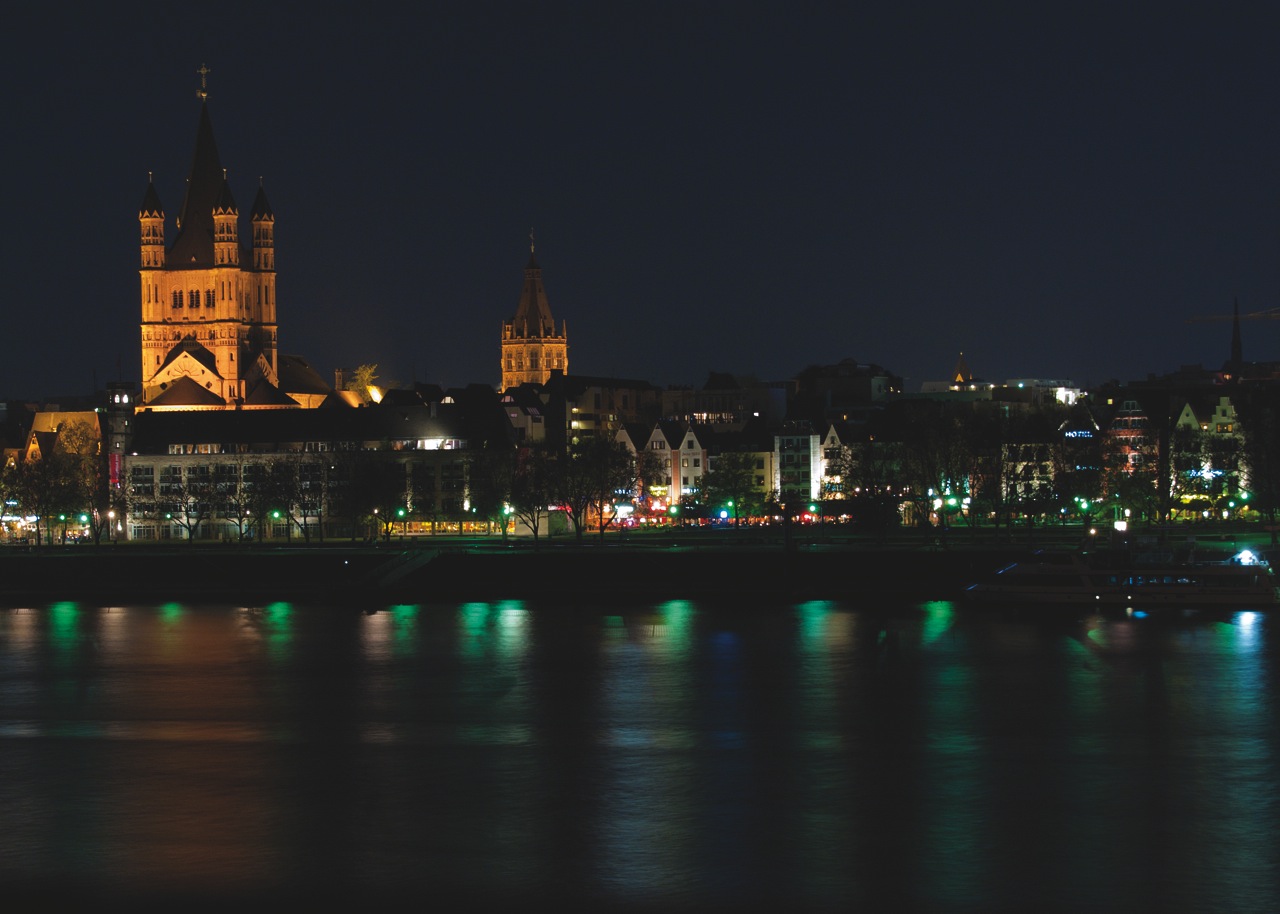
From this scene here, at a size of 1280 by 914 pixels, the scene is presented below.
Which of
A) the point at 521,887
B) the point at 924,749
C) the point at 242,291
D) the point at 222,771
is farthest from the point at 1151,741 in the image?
the point at 242,291

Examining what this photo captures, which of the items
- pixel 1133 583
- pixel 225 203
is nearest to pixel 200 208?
pixel 225 203

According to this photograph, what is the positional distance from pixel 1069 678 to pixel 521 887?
21.4m

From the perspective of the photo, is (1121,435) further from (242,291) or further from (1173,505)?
(242,291)

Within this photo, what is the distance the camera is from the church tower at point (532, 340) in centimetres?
17050

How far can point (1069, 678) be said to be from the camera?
1640 inches

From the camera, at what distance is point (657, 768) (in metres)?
31.6

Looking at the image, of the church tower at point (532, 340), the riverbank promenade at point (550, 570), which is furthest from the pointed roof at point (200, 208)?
the riverbank promenade at point (550, 570)

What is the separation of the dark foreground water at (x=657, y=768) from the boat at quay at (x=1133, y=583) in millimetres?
5412

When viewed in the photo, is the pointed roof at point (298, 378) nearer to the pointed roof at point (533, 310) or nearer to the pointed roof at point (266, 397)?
the pointed roof at point (266, 397)

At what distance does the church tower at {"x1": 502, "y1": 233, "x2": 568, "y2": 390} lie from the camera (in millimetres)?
170500

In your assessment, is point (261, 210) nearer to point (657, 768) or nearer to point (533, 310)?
point (533, 310)

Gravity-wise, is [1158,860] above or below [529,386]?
below

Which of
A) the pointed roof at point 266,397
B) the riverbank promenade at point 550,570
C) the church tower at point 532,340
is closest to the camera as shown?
the riverbank promenade at point 550,570

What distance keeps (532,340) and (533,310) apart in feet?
10.5
